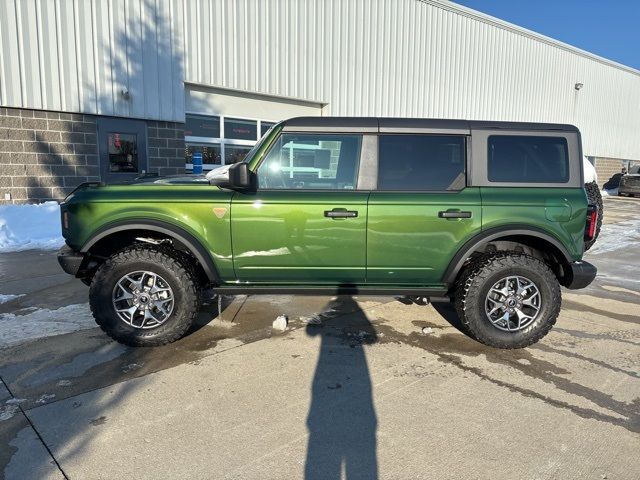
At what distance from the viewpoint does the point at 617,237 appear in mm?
10523

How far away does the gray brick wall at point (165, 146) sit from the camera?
1126 cm

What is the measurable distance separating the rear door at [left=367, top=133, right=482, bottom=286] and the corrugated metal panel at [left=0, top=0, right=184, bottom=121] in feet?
29.5

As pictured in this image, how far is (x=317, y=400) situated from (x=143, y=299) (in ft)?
5.78

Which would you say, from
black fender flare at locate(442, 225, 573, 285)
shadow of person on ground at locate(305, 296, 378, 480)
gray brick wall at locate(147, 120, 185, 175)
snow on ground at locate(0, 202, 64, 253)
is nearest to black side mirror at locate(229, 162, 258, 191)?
shadow of person on ground at locate(305, 296, 378, 480)

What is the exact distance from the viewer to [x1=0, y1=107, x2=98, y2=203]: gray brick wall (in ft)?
31.4

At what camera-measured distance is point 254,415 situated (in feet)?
9.15

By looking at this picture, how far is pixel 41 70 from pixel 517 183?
33.2ft

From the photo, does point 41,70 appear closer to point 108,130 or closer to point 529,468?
point 108,130

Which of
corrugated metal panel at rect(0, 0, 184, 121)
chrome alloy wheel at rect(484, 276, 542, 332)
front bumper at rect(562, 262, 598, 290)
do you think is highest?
corrugated metal panel at rect(0, 0, 184, 121)

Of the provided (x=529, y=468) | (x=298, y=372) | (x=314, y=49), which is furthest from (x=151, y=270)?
(x=314, y=49)

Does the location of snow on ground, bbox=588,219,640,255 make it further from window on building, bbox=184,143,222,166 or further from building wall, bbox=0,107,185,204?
building wall, bbox=0,107,185,204

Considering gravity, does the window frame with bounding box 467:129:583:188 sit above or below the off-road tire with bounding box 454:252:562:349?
above

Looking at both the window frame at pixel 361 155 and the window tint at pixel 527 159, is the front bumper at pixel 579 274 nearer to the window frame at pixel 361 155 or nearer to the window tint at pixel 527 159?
the window tint at pixel 527 159

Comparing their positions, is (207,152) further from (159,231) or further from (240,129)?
(159,231)
